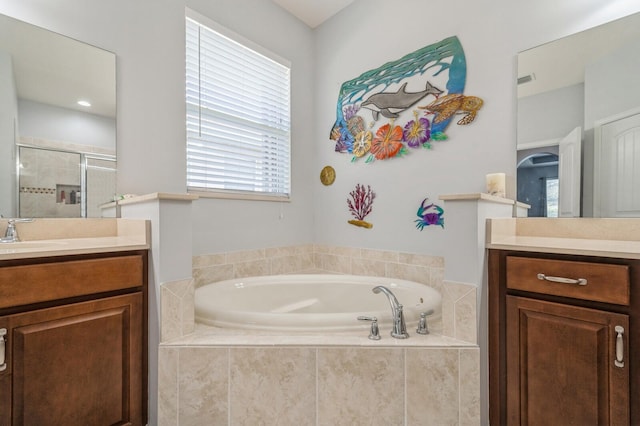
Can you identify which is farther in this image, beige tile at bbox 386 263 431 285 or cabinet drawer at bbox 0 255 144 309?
beige tile at bbox 386 263 431 285

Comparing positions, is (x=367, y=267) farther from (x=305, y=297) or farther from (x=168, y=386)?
(x=168, y=386)

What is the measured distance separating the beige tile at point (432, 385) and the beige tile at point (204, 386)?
0.77 m

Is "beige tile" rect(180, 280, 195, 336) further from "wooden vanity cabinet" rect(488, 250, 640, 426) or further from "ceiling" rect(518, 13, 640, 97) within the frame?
"ceiling" rect(518, 13, 640, 97)

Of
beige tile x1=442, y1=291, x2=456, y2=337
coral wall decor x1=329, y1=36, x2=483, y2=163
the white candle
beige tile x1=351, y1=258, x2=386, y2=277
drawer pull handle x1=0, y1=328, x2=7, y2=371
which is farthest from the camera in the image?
beige tile x1=351, y1=258, x2=386, y2=277

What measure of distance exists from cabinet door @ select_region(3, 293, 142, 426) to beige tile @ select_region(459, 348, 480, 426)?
4.47 ft

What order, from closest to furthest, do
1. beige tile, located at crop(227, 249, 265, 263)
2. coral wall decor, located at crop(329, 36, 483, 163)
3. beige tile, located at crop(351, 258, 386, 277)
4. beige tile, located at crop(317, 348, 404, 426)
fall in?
beige tile, located at crop(317, 348, 404, 426)
coral wall decor, located at crop(329, 36, 483, 163)
beige tile, located at crop(227, 249, 265, 263)
beige tile, located at crop(351, 258, 386, 277)

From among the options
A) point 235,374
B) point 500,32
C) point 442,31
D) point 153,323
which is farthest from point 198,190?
point 500,32

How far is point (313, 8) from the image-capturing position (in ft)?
8.98

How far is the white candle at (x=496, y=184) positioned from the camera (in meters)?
1.79

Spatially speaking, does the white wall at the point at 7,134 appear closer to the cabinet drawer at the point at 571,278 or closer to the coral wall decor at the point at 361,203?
the coral wall decor at the point at 361,203

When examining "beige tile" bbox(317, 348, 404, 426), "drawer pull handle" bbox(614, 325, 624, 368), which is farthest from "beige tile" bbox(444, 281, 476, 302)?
"drawer pull handle" bbox(614, 325, 624, 368)

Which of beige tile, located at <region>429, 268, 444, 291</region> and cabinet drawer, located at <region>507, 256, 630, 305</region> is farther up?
cabinet drawer, located at <region>507, 256, 630, 305</region>

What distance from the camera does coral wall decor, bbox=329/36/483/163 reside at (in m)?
2.09

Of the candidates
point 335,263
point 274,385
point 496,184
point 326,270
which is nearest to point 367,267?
point 335,263
